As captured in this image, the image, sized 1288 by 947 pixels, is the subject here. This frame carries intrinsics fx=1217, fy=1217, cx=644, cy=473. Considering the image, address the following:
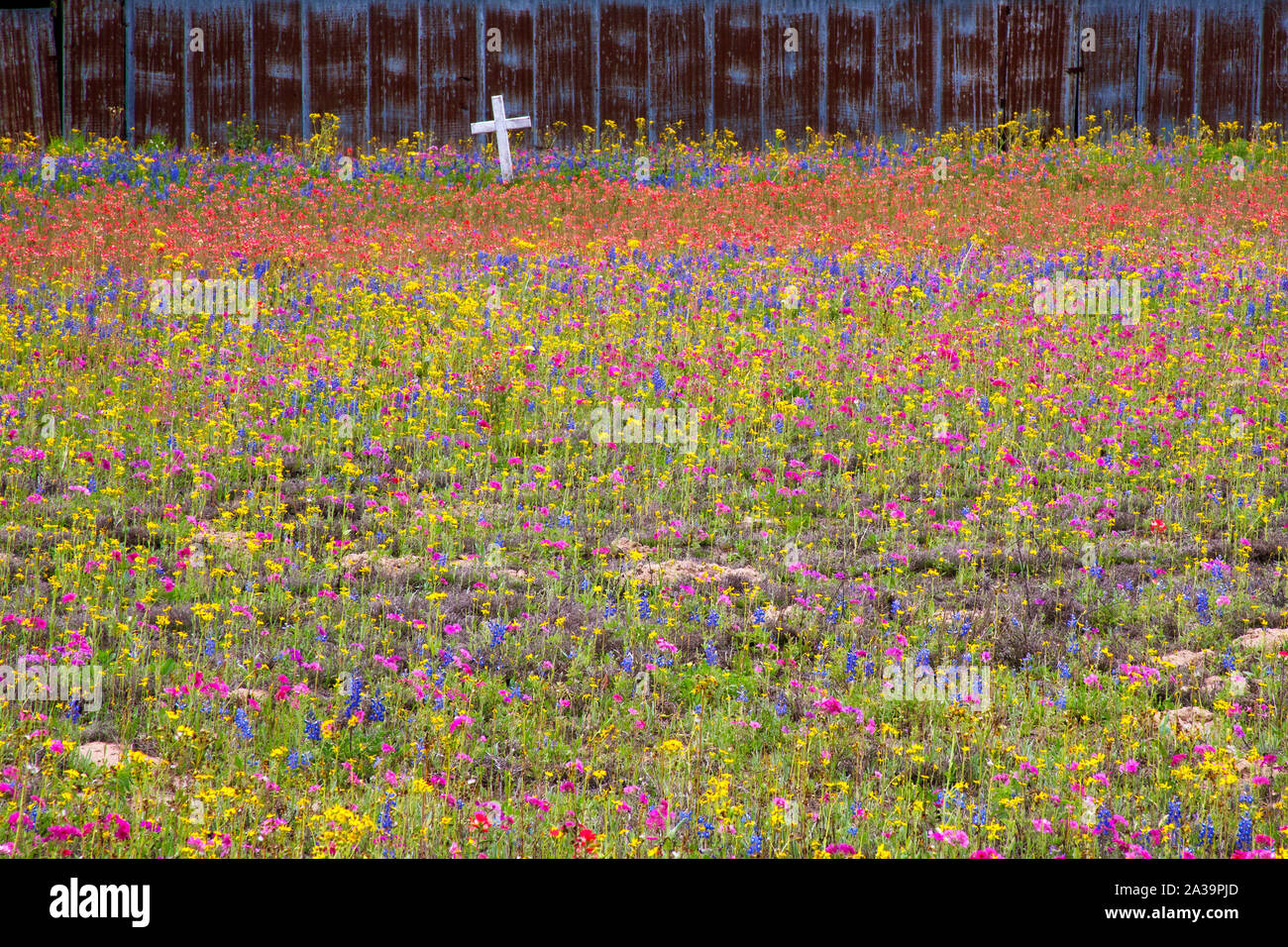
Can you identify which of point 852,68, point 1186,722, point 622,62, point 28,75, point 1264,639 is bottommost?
point 1186,722

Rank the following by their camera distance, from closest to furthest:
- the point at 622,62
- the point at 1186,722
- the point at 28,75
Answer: the point at 1186,722, the point at 28,75, the point at 622,62

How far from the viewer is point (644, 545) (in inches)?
273

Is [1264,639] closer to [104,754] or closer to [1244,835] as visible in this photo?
→ [1244,835]

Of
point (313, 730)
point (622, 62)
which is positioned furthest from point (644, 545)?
point (622, 62)

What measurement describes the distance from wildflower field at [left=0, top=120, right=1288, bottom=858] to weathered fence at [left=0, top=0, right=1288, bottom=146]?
8036 mm

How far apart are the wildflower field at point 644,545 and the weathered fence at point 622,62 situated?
8.04 meters

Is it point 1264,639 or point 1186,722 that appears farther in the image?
point 1264,639

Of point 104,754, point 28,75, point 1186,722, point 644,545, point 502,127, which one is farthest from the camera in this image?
point 28,75

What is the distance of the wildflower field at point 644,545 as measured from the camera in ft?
14.0

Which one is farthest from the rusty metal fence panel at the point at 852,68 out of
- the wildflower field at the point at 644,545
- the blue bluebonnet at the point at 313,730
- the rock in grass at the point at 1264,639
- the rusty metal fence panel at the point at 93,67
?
the blue bluebonnet at the point at 313,730

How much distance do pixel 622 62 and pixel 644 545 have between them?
54.9ft

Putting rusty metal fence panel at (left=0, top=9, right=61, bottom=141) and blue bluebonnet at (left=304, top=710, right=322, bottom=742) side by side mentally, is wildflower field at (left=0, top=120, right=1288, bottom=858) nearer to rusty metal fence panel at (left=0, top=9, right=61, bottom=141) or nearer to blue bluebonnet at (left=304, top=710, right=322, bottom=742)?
blue bluebonnet at (left=304, top=710, right=322, bottom=742)

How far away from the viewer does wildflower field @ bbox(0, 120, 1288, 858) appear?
14.0ft

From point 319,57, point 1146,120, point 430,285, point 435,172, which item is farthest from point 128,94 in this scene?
point 1146,120
